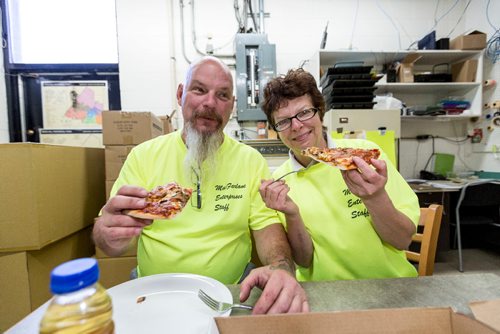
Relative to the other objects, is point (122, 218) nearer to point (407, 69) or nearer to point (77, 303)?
point (77, 303)

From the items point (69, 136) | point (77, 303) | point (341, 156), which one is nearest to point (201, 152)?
point (341, 156)

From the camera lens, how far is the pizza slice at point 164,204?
831 millimetres

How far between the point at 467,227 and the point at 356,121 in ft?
8.26

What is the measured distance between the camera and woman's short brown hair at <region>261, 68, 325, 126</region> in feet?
4.39

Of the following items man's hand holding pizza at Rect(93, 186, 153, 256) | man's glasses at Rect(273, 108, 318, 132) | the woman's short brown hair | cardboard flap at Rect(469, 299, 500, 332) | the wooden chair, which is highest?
the woman's short brown hair

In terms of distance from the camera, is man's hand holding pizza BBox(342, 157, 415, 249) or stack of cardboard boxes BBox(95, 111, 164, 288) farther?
stack of cardboard boxes BBox(95, 111, 164, 288)

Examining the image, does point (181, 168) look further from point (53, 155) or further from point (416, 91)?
point (416, 91)

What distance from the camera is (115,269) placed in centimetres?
216

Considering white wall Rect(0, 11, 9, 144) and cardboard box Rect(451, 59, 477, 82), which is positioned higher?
cardboard box Rect(451, 59, 477, 82)

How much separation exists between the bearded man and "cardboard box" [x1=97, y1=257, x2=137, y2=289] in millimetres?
1117

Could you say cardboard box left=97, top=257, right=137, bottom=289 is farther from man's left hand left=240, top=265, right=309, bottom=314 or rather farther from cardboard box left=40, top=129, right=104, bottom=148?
cardboard box left=40, top=129, right=104, bottom=148

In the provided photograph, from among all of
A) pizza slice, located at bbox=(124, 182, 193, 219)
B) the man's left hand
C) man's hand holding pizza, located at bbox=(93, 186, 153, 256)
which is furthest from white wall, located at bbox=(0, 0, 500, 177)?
the man's left hand

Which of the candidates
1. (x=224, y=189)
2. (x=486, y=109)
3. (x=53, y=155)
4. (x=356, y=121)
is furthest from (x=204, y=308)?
(x=486, y=109)

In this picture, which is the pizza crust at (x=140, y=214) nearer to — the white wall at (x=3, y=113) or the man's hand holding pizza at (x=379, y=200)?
the man's hand holding pizza at (x=379, y=200)
